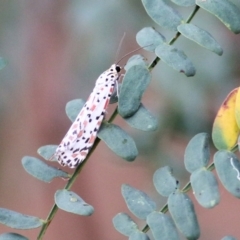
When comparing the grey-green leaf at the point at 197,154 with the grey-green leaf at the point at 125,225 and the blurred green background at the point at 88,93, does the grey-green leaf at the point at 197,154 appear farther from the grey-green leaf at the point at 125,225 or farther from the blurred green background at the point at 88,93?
the blurred green background at the point at 88,93

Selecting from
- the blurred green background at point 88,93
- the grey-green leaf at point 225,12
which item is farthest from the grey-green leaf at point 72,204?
the blurred green background at point 88,93

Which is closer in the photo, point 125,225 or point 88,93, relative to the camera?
point 125,225

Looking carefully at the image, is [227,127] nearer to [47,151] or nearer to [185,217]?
[185,217]

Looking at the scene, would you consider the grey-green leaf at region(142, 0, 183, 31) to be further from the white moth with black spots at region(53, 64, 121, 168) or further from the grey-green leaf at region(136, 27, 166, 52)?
the white moth with black spots at region(53, 64, 121, 168)

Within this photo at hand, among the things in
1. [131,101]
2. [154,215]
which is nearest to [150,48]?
[131,101]

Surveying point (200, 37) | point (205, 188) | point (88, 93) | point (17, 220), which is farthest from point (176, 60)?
point (88, 93)
